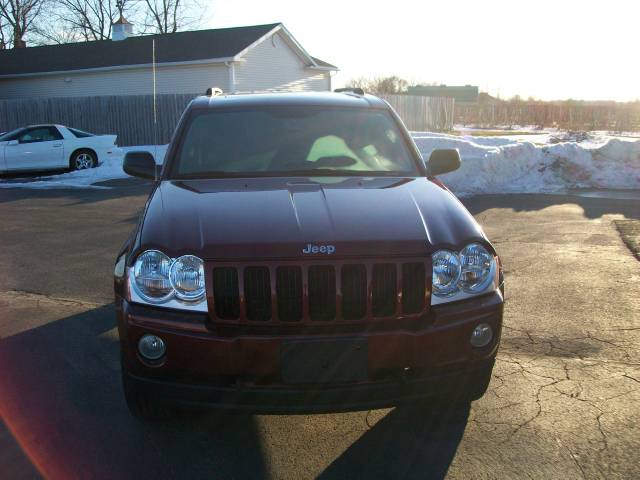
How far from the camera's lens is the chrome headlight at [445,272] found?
3.06m

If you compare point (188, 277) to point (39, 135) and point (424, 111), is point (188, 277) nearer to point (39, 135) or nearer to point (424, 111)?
point (39, 135)

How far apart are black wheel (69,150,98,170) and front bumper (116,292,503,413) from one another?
1685 centimetres

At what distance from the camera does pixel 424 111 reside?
37.5 meters

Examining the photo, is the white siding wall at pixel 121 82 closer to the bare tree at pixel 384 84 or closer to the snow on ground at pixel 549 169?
the snow on ground at pixel 549 169

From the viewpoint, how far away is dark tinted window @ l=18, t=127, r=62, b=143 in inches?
712

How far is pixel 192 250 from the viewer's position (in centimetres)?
301

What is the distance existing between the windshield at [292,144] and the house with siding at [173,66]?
22019 mm

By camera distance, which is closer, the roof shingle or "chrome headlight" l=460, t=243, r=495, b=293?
"chrome headlight" l=460, t=243, r=495, b=293

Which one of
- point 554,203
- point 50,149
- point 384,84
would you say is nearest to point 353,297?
point 554,203

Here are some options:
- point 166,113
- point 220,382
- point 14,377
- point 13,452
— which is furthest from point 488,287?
point 166,113

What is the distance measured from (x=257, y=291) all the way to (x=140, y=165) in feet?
7.30

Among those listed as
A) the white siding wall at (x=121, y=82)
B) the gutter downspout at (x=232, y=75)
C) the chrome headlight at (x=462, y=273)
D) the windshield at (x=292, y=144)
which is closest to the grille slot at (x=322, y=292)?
the chrome headlight at (x=462, y=273)

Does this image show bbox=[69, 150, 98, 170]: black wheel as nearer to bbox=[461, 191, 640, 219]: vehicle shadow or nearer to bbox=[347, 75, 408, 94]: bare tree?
bbox=[461, 191, 640, 219]: vehicle shadow

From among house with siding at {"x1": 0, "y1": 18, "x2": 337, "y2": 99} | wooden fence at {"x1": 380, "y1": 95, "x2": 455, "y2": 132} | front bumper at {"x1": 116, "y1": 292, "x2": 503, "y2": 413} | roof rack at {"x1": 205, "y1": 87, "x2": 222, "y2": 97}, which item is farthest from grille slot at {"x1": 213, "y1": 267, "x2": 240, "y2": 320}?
wooden fence at {"x1": 380, "y1": 95, "x2": 455, "y2": 132}
